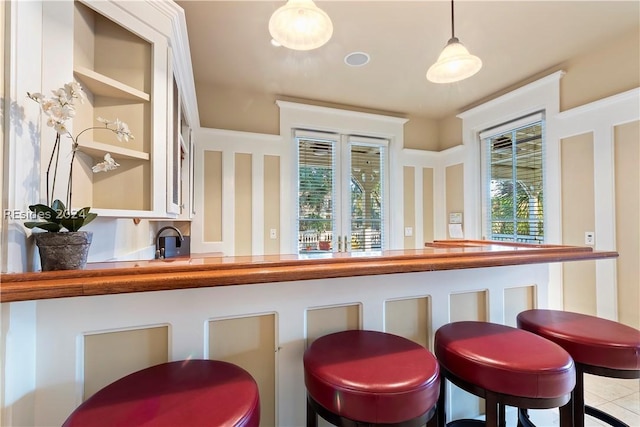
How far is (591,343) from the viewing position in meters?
1.22

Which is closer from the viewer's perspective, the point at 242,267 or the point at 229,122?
the point at 242,267

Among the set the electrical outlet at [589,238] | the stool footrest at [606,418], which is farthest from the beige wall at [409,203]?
the stool footrest at [606,418]

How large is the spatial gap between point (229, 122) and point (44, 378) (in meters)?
3.12

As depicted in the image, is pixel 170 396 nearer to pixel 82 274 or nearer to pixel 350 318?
pixel 82 274

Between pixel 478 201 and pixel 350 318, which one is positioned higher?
pixel 478 201

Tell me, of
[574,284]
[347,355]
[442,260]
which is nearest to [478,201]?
[574,284]

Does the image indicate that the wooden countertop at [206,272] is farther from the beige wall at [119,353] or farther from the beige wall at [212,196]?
the beige wall at [212,196]

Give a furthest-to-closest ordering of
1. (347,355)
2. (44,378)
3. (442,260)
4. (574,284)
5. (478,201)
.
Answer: (478,201) → (574,284) → (442,260) → (347,355) → (44,378)

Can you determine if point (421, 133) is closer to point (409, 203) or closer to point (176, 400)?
point (409, 203)

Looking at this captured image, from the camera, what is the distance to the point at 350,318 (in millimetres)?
1315

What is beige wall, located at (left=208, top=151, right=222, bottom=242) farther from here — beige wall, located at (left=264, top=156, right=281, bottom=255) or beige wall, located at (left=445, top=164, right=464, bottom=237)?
beige wall, located at (left=445, top=164, right=464, bottom=237)

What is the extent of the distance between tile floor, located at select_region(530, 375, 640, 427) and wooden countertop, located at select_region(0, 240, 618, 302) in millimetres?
1120

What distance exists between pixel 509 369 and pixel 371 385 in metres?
0.49

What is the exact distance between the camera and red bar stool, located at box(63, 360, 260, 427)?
2.46 ft
